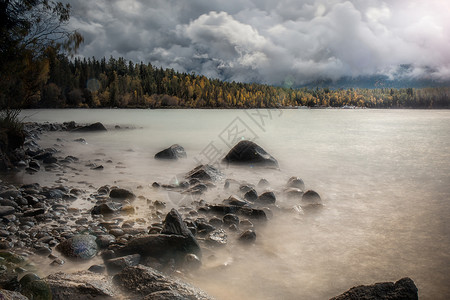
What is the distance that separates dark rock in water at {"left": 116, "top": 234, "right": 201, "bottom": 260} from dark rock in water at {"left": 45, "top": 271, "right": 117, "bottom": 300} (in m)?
0.84

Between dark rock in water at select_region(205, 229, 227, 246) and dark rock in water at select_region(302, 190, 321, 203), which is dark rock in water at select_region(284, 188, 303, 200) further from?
dark rock in water at select_region(205, 229, 227, 246)

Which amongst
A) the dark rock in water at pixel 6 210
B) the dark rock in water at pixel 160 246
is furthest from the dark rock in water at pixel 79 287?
the dark rock in water at pixel 6 210

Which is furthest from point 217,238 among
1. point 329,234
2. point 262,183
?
point 262,183

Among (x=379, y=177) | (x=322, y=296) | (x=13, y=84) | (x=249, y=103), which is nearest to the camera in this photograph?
(x=322, y=296)

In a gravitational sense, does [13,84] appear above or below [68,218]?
above

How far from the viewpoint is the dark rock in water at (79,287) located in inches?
130

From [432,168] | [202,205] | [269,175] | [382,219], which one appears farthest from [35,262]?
[432,168]

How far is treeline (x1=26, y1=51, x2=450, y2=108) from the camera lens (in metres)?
126

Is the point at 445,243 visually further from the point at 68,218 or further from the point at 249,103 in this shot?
Answer: the point at 249,103

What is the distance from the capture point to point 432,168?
15117mm

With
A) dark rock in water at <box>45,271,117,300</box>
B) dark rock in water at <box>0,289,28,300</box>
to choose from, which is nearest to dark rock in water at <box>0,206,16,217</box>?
dark rock in water at <box>45,271,117,300</box>

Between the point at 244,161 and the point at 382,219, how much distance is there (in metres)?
6.97

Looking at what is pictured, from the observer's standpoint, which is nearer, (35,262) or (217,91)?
(35,262)

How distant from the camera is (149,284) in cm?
367
